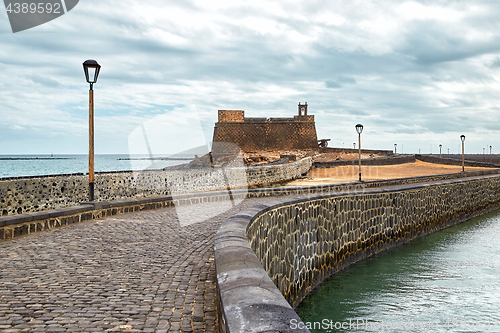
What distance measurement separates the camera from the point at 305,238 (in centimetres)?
971

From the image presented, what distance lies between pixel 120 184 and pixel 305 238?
827 centimetres

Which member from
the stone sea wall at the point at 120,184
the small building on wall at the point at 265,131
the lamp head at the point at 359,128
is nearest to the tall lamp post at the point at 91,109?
the stone sea wall at the point at 120,184

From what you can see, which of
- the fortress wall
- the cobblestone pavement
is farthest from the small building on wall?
the cobblestone pavement

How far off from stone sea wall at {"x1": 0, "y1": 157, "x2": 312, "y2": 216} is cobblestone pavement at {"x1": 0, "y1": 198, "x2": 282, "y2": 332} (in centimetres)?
417

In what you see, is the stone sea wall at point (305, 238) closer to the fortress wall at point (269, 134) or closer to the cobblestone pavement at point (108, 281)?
the cobblestone pavement at point (108, 281)

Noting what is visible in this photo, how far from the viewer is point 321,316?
848 centimetres

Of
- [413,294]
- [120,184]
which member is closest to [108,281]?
[413,294]

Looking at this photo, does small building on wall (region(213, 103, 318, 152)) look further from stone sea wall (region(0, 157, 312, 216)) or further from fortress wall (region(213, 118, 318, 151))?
stone sea wall (region(0, 157, 312, 216))

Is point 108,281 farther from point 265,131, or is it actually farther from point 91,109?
point 265,131

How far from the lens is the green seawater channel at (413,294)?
8164 mm

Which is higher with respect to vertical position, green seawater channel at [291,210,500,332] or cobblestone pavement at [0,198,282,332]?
cobblestone pavement at [0,198,282,332]

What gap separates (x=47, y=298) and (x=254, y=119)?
51.6m

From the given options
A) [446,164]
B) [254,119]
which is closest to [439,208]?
[446,164]

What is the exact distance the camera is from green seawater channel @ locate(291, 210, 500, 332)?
321 inches
